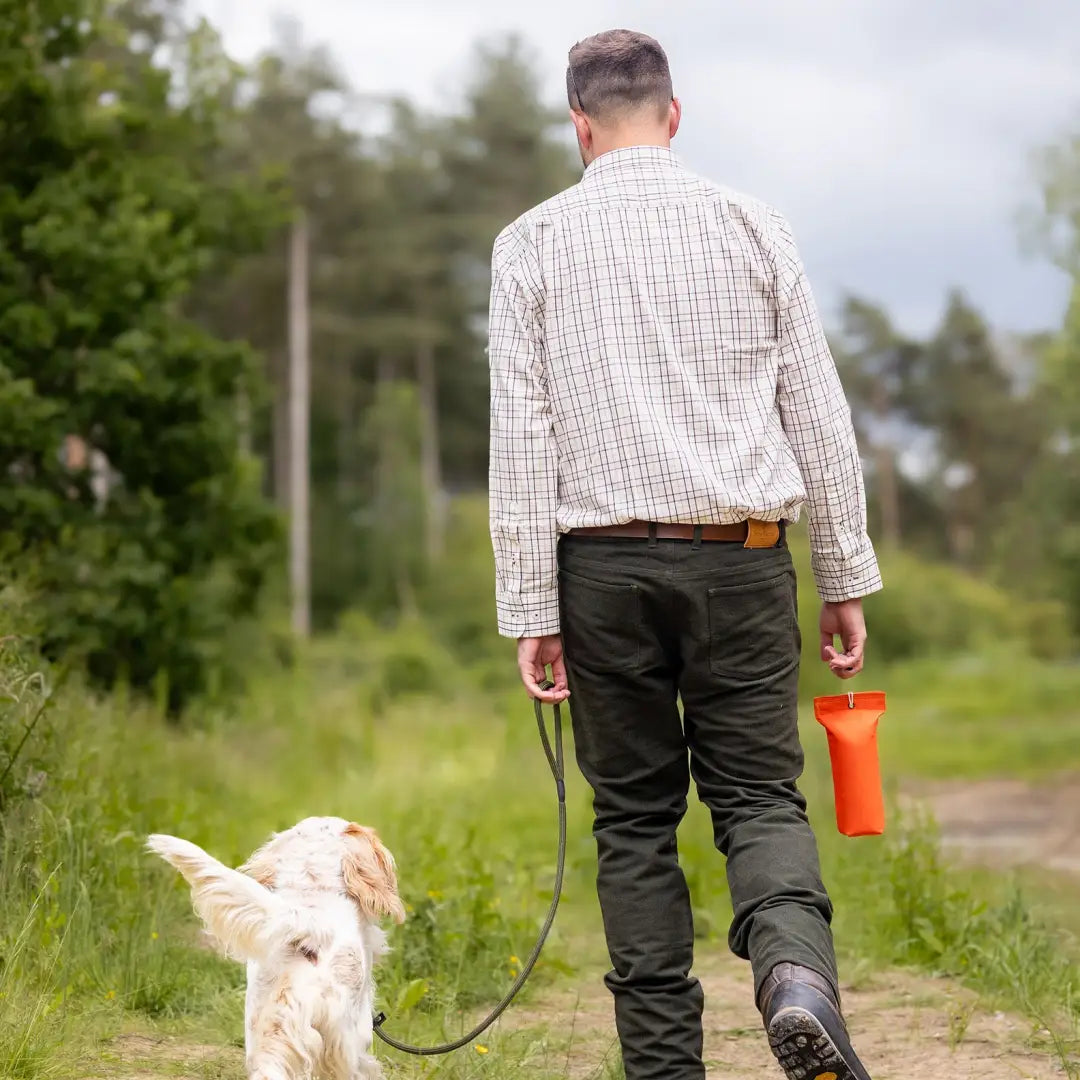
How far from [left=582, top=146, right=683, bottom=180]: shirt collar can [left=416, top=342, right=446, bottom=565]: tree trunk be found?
34.0 metres

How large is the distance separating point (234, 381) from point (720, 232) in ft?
23.8

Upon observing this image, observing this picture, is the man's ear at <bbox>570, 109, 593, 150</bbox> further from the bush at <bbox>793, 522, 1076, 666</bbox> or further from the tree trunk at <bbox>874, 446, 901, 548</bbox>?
the tree trunk at <bbox>874, 446, 901, 548</bbox>

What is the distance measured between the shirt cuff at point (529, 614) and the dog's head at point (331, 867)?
627 millimetres

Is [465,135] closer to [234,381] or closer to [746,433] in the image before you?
[234,381]

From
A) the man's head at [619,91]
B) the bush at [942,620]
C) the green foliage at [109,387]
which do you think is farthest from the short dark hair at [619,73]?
the bush at [942,620]

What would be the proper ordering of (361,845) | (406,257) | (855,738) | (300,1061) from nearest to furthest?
(300,1061) < (361,845) < (855,738) < (406,257)

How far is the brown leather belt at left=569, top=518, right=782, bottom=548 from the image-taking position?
11.0ft

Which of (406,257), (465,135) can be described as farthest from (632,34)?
(465,135)

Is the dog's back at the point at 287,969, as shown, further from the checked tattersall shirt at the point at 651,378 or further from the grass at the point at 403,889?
the checked tattersall shirt at the point at 651,378

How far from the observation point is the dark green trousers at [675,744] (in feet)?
10.9

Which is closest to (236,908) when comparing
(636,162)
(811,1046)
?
(811,1046)

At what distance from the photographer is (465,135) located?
40531mm

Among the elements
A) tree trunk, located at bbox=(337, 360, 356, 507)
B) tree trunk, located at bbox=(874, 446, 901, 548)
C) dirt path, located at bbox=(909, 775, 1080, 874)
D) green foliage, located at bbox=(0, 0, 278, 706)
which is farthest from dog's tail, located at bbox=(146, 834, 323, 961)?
tree trunk, located at bbox=(874, 446, 901, 548)

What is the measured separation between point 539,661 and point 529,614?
139 millimetres
